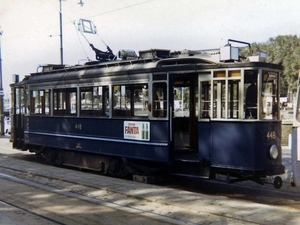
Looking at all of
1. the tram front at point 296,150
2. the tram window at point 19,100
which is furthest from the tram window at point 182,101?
the tram window at point 19,100

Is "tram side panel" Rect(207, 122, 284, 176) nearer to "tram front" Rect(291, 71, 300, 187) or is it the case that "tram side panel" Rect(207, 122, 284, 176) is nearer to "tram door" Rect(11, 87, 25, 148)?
"tram front" Rect(291, 71, 300, 187)

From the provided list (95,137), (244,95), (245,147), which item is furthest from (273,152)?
(95,137)

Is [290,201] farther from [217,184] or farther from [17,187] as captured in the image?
[17,187]

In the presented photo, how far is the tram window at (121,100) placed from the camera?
10.8m

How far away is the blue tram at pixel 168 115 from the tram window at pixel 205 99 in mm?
23

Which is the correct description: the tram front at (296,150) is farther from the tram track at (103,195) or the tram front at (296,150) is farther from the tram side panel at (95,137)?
the tram side panel at (95,137)

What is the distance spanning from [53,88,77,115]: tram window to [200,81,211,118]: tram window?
4.96m

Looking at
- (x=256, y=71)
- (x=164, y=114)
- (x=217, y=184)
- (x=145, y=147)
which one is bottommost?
(x=217, y=184)

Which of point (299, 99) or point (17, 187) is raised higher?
point (299, 99)

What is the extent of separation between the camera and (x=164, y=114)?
9906mm

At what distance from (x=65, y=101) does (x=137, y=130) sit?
3.84m

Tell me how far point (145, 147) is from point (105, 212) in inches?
124

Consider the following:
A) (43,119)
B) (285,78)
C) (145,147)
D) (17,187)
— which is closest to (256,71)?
(145,147)

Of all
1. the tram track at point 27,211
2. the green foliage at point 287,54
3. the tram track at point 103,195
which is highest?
the green foliage at point 287,54
